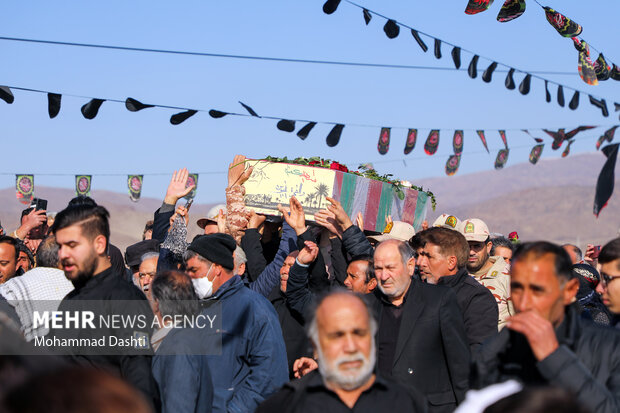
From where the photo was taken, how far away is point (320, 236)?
8.46 meters

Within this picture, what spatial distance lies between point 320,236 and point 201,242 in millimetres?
3217

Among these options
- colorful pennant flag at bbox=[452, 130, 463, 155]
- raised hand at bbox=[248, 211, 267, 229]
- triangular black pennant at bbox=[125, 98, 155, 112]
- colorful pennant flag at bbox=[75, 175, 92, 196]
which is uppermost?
colorful pennant flag at bbox=[75, 175, 92, 196]

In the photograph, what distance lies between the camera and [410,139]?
57.7 feet

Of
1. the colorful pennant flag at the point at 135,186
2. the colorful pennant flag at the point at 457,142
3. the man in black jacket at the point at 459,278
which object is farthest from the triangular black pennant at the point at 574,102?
the colorful pennant flag at the point at 135,186

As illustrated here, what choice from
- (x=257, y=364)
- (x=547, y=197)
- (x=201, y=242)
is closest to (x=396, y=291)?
(x=257, y=364)

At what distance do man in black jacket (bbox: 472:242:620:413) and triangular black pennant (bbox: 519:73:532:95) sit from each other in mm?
9569

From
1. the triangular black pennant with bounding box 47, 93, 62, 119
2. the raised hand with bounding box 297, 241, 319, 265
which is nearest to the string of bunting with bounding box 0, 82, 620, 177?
the triangular black pennant with bounding box 47, 93, 62, 119

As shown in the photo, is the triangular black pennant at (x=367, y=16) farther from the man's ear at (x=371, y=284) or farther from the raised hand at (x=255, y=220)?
the man's ear at (x=371, y=284)

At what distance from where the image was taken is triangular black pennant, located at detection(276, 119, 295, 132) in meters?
10.9

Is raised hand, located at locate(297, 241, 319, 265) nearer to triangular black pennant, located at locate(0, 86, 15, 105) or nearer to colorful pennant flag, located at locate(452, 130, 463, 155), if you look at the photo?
triangular black pennant, located at locate(0, 86, 15, 105)

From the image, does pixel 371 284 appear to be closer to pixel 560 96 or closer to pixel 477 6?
pixel 477 6

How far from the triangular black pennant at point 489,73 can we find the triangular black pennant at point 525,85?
978 mm

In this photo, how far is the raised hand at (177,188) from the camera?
6.67m

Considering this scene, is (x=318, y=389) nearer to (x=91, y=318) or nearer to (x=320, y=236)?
(x=91, y=318)
